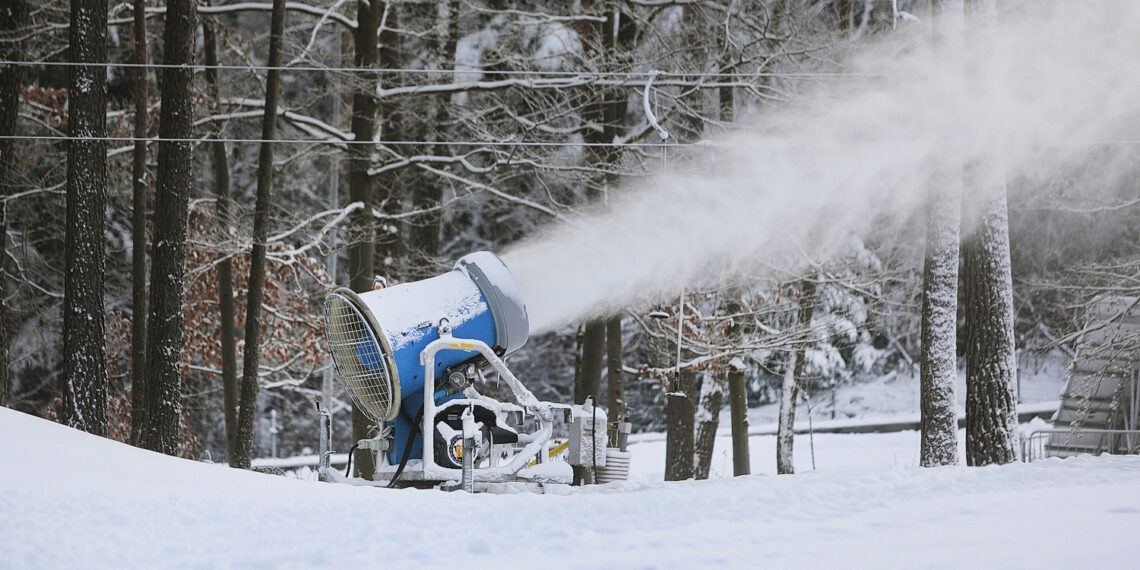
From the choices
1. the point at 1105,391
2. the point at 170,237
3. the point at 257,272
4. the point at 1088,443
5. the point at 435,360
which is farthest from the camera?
the point at 1105,391

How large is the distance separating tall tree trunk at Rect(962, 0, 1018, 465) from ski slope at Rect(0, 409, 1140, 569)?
8.59 feet

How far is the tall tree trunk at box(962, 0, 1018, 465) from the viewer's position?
1166 cm

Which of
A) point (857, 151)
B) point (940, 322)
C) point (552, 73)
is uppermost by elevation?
point (552, 73)

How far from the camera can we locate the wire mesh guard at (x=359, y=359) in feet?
31.8

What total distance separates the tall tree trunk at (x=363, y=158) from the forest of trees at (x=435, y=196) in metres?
0.05

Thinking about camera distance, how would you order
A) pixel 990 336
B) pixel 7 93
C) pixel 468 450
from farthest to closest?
pixel 7 93 < pixel 990 336 < pixel 468 450

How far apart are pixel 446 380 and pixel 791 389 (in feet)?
36.9

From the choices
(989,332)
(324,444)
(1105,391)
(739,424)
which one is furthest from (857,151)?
(324,444)

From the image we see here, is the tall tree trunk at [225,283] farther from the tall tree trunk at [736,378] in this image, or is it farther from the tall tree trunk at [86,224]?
the tall tree trunk at [736,378]

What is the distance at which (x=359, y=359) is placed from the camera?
10.0m

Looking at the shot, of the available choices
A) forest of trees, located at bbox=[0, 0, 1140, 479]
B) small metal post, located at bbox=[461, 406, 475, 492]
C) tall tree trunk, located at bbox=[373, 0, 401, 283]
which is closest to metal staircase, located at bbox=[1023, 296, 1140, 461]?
forest of trees, located at bbox=[0, 0, 1140, 479]

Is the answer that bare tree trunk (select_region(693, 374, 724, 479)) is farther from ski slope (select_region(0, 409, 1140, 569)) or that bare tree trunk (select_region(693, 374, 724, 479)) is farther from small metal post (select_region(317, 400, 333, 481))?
ski slope (select_region(0, 409, 1140, 569))

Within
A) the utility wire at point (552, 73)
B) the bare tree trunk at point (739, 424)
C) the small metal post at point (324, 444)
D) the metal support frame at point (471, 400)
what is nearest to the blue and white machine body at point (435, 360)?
the metal support frame at point (471, 400)

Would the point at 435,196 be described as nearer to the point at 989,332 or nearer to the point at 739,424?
the point at 739,424
